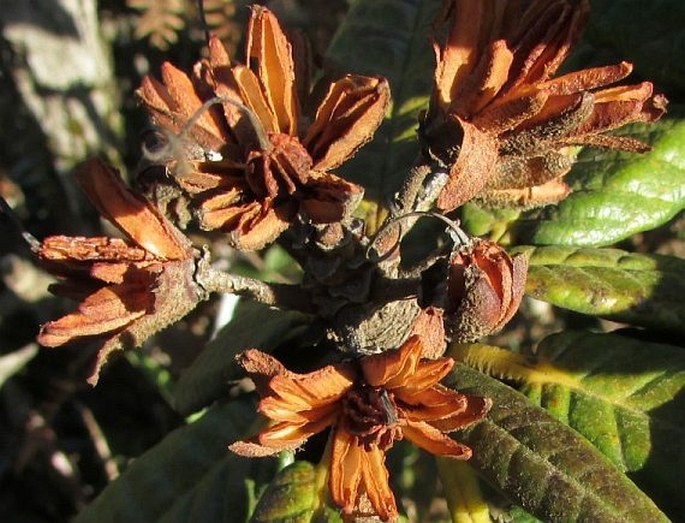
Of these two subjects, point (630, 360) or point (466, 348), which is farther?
point (466, 348)

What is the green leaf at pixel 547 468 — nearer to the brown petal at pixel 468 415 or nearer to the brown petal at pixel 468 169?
the brown petal at pixel 468 415

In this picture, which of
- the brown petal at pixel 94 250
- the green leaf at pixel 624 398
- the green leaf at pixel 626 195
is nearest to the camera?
the brown petal at pixel 94 250

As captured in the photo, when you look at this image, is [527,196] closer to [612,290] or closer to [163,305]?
[612,290]

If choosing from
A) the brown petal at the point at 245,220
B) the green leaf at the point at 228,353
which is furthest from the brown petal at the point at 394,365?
the green leaf at the point at 228,353

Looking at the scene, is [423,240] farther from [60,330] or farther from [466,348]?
[60,330]

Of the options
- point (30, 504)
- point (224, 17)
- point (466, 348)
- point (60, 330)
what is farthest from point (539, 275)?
point (30, 504)

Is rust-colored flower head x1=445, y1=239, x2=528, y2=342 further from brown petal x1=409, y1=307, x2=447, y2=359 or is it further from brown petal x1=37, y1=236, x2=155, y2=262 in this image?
brown petal x1=37, y1=236, x2=155, y2=262

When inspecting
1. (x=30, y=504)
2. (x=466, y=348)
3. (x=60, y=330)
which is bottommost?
(x=30, y=504)
